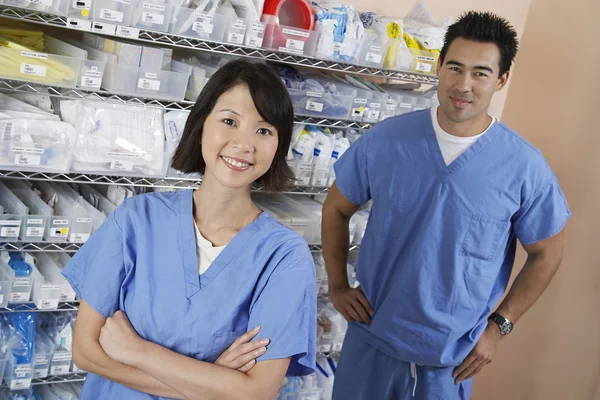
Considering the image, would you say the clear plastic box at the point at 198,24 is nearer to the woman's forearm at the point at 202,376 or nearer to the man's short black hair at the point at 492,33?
the man's short black hair at the point at 492,33

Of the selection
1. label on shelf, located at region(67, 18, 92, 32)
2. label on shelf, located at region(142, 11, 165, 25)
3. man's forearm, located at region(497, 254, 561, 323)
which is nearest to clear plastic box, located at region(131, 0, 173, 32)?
label on shelf, located at region(142, 11, 165, 25)

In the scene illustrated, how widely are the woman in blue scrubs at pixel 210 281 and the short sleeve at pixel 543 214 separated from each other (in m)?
0.87

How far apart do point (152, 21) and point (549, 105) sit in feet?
6.81

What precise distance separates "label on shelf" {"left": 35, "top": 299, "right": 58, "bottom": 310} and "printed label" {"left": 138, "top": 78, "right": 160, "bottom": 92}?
2.80ft

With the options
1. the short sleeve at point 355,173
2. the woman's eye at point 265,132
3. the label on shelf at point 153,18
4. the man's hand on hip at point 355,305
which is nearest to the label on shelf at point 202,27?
the label on shelf at point 153,18

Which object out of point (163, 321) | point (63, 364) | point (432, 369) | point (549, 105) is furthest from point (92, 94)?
point (549, 105)

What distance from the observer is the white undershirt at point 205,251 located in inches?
65.5

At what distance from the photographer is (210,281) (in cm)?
161

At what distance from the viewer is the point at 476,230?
2057 millimetres

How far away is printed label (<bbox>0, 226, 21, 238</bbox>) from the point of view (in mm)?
2248

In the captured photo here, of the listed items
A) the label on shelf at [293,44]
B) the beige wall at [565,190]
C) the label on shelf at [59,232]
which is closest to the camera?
the label on shelf at [59,232]

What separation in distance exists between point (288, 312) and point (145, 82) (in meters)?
1.19

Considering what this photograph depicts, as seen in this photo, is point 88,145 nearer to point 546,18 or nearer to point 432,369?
point 432,369

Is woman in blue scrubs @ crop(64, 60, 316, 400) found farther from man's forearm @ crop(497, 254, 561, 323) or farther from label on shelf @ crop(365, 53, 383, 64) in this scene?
label on shelf @ crop(365, 53, 383, 64)
